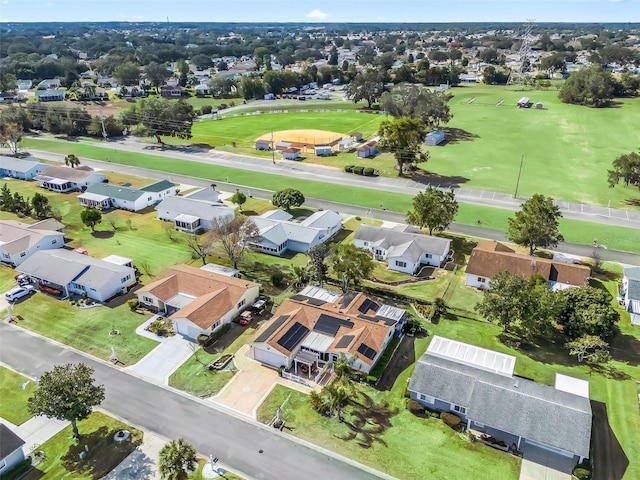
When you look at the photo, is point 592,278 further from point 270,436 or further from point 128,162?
point 128,162

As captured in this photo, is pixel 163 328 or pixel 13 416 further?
pixel 163 328

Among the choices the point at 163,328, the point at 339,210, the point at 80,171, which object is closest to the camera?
the point at 163,328

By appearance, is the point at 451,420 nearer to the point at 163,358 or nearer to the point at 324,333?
the point at 324,333

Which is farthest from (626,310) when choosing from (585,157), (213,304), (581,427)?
(585,157)

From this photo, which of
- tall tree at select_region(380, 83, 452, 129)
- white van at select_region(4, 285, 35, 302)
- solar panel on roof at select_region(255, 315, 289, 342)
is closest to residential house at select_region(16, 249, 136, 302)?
white van at select_region(4, 285, 35, 302)

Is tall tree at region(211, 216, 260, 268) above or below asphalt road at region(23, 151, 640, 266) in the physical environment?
above

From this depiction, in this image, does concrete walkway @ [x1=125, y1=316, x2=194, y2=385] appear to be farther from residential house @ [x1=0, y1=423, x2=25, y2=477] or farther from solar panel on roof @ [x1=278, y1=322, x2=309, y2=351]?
Answer: residential house @ [x1=0, y1=423, x2=25, y2=477]

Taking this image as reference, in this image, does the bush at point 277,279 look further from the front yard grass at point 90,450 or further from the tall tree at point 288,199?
the front yard grass at point 90,450
